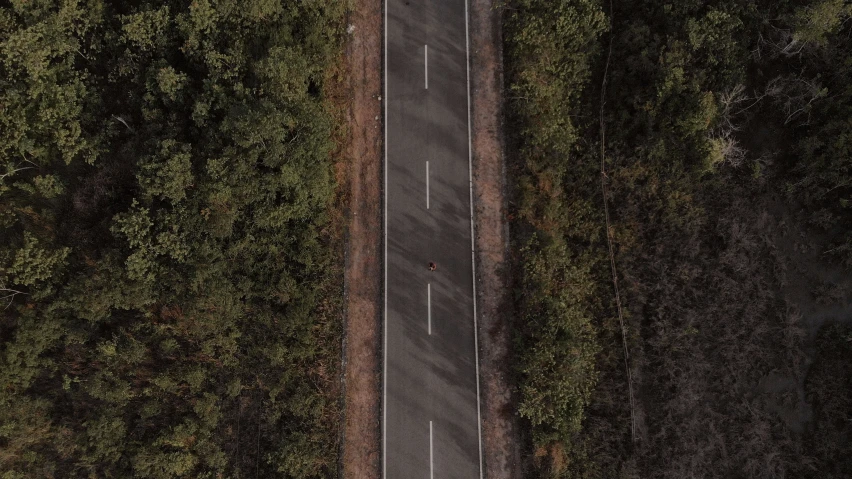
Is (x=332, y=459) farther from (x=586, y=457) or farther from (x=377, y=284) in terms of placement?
(x=586, y=457)

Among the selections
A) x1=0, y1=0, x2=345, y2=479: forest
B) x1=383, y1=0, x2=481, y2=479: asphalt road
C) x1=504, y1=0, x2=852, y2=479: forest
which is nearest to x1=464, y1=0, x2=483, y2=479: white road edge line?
x1=383, y1=0, x2=481, y2=479: asphalt road

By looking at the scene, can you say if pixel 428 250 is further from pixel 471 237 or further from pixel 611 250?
pixel 611 250

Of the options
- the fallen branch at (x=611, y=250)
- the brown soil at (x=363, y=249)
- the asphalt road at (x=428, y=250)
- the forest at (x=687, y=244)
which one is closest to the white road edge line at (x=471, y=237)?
the asphalt road at (x=428, y=250)

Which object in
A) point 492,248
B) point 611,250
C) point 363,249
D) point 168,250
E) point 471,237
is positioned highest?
point 471,237

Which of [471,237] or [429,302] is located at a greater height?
[471,237]

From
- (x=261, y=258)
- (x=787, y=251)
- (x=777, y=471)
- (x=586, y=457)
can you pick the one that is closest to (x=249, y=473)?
(x=261, y=258)

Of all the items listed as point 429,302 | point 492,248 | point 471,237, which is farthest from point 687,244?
point 429,302

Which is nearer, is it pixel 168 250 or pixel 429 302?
pixel 168 250
